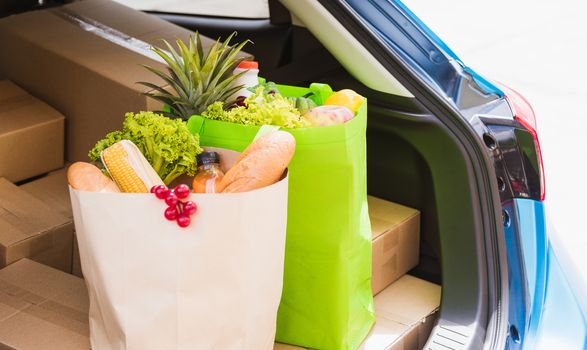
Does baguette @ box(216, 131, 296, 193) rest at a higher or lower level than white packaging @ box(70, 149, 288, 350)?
higher

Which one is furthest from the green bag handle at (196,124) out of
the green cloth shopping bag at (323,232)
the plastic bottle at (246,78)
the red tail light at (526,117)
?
the red tail light at (526,117)

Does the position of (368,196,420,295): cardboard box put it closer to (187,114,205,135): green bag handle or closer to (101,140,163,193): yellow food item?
(187,114,205,135): green bag handle

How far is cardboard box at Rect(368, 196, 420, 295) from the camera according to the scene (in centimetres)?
206

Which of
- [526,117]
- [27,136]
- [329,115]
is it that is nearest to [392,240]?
[526,117]

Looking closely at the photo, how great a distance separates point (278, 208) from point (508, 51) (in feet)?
15.0

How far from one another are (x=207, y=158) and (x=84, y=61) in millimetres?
676

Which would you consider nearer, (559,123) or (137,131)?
(137,131)

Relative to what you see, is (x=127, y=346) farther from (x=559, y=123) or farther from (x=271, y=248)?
(x=559, y=123)

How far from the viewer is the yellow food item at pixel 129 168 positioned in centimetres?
149

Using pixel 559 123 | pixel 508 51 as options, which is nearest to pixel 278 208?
pixel 559 123

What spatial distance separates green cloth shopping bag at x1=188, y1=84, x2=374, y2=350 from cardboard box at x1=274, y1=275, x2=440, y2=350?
6cm

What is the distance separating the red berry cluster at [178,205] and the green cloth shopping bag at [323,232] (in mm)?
253

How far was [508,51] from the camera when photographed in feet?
18.9

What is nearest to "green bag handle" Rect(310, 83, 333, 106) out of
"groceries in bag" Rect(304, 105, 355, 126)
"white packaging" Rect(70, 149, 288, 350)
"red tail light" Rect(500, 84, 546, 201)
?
"groceries in bag" Rect(304, 105, 355, 126)
